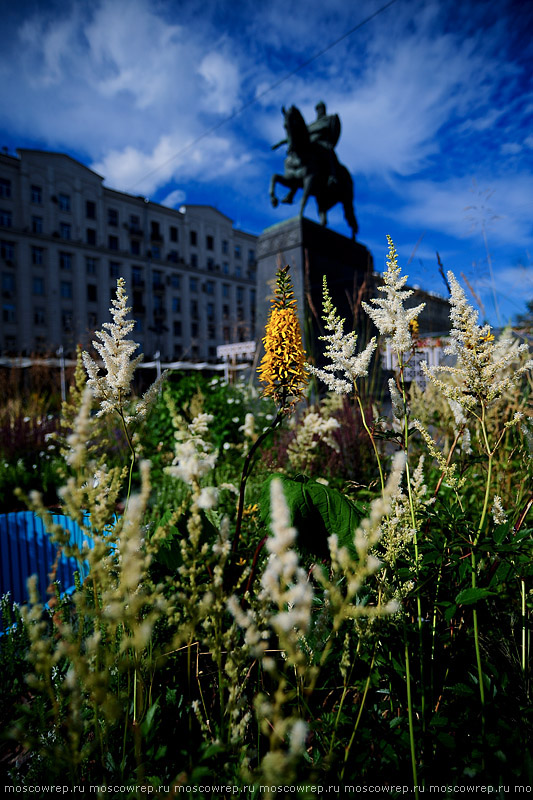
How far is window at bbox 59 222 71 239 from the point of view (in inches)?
1470

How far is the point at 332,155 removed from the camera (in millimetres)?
9547

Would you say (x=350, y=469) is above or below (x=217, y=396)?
below

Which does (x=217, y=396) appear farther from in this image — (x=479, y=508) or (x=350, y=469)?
(x=479, y=508)

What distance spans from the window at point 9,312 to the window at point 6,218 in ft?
22.1

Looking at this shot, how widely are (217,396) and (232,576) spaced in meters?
4.12

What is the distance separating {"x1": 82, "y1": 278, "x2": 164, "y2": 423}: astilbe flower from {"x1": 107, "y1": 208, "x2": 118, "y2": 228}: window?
1816 inches

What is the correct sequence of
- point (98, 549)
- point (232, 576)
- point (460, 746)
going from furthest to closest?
point (232, 576), point (460, 746), point (98, 549)

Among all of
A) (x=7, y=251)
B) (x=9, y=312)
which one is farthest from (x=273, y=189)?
(x=7, y=251)

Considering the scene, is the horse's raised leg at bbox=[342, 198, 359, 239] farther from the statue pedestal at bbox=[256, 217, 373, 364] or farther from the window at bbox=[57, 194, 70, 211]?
the window at bbox=[57, 194, 70, 211]

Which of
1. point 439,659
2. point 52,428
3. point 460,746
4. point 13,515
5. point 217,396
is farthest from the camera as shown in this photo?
point 52,428

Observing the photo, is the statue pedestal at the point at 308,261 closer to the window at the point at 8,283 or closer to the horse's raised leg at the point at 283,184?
the horse's raised leg at the point at 283,184

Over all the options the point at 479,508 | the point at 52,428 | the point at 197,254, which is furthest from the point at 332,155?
the point at 197,254

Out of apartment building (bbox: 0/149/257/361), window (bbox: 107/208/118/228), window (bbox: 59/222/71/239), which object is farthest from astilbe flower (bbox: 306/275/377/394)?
window (bbox: 107/208/118/228)

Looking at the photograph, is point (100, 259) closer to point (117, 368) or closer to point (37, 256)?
point (37, 256)
